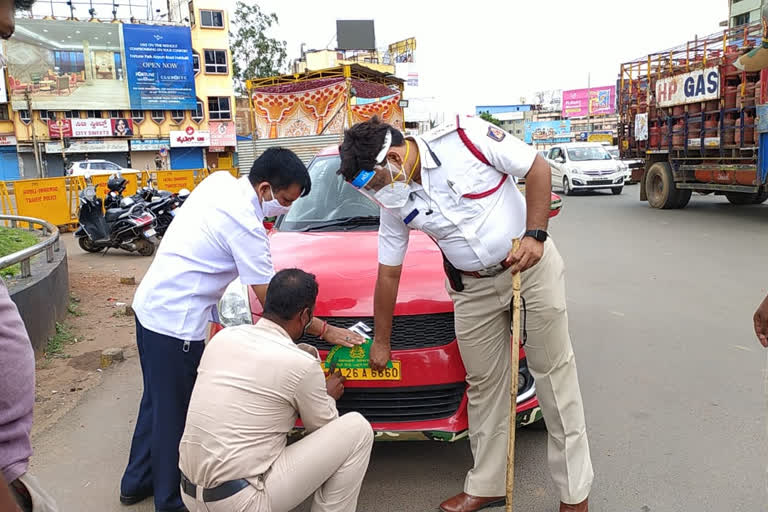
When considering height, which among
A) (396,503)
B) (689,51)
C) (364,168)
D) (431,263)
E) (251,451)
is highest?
(689,51)

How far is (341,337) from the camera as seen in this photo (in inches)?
111

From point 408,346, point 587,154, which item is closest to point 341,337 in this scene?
point 408,346

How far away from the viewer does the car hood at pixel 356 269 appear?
2979 millimetres

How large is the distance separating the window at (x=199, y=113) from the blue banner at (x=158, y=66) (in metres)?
0.90

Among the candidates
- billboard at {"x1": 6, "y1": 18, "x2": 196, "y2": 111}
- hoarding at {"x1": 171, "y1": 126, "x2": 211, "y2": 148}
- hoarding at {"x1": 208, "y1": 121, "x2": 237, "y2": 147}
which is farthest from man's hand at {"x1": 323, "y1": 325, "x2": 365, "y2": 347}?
A: hoarding at {"x1": 208, "y1": 121, "x2": 237, "y2": 147}

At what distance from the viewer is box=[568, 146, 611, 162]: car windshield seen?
20219mm

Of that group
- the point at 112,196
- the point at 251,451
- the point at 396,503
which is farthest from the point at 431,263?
the point at 112,196

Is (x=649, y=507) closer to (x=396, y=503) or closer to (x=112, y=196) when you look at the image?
(x=396, y=503)

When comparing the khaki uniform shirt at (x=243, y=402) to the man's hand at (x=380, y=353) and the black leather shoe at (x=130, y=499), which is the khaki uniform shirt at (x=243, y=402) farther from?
the black leather shoe at (x=130, y=499)

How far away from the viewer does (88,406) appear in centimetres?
416

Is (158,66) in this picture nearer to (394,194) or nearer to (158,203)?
(158,203)

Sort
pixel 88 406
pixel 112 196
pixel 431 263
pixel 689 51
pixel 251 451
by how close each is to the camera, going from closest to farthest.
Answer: pixel 251 451
pixel 431 263
pixel 88 406
pixel 112 196
pixel 689 51

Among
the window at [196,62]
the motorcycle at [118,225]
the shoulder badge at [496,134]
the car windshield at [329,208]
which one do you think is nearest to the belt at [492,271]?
the shoulder badge at [496,134]

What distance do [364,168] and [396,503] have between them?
1.59 m
